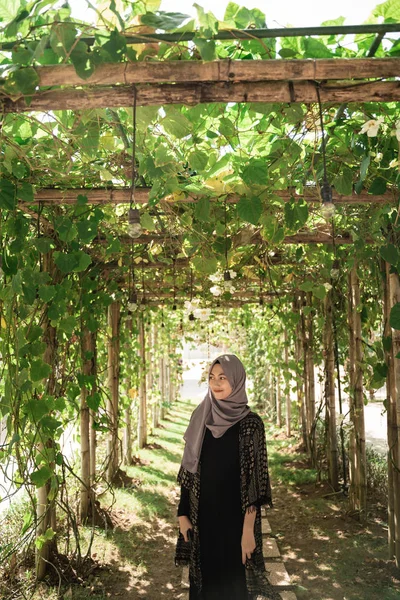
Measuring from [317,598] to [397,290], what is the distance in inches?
68.9

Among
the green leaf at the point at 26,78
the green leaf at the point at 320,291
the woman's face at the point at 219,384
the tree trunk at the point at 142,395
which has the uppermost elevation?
the green leaf at the point at 26,78

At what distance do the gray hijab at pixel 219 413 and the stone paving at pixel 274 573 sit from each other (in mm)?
1053

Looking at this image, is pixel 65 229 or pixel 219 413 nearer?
pixel 219 413

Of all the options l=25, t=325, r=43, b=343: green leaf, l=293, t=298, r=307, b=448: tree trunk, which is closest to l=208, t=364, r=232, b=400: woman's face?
l=25, t=325, r=43, b=343: green leaf

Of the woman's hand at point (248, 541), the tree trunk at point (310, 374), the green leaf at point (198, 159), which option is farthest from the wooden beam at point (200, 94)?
the tree trunk at point (310, 374)

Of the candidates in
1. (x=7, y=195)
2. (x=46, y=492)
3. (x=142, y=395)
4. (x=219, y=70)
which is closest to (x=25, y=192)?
(x=7, y=195)

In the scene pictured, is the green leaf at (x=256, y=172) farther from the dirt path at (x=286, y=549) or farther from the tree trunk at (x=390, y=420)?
the dirt path at (x=286, y=549)

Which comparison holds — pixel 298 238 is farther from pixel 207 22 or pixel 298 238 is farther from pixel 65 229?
pixel 207 22

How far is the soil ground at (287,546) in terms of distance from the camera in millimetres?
3428

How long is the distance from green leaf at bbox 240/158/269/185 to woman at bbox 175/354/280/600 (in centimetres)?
80

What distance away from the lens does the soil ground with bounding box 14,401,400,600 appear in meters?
3.43

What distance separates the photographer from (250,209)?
2488 mm

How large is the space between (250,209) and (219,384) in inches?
29.6

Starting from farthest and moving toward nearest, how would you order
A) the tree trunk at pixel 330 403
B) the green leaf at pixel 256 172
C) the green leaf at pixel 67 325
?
the tree trunk at pixel 330 403 < the green leaf at pixel 67 325 < the green leaf at pixel 256 172
